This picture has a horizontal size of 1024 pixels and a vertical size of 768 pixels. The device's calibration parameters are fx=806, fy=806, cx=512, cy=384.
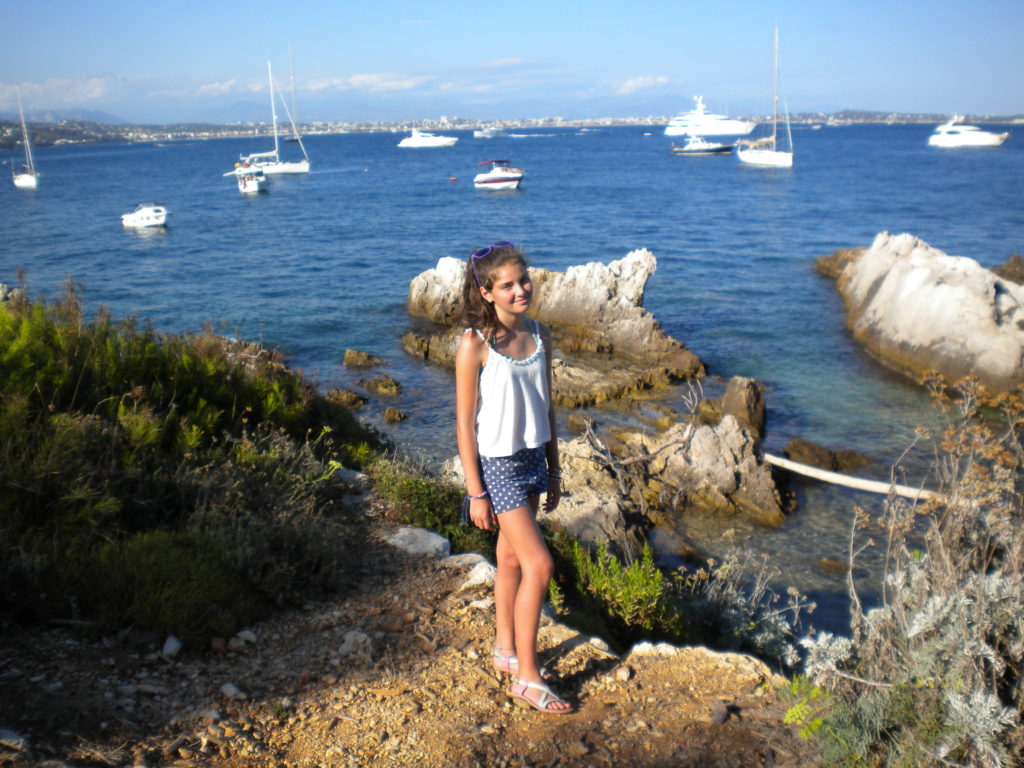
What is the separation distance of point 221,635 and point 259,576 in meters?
0.47

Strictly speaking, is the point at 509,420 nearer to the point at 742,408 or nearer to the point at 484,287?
the point at 484,287

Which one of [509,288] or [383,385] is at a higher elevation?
[509,288]

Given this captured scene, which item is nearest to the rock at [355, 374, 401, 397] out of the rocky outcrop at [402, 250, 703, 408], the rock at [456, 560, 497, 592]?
the rocky outcrop at [402, 250, 703, 408]

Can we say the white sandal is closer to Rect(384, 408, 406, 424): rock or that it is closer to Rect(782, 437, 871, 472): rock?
Rect(782, 437, 871, 472): rock

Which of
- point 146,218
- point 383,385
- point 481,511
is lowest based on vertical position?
point 383,385

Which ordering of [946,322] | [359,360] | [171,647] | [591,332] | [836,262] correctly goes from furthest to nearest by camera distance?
[836,262]
[591,332]
[359,360]
[946,322]
[171,647]

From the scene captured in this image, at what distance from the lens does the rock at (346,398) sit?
14.7 metres

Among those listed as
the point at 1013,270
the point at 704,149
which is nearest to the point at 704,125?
the point at 704,149

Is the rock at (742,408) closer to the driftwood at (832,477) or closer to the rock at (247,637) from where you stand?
the driftwood at (832,477)

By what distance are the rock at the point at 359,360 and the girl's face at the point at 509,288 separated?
14.2m

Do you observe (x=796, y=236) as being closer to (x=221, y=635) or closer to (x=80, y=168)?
(x=221, y=635)

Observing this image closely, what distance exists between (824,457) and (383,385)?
810 centimetres

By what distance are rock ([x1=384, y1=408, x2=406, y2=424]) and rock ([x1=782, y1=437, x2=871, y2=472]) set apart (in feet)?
20.7

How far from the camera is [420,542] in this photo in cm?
561
